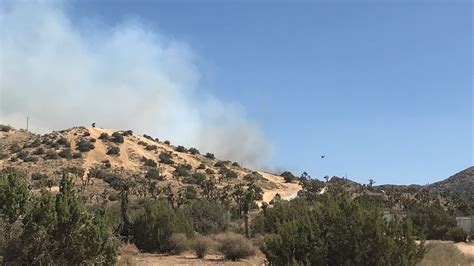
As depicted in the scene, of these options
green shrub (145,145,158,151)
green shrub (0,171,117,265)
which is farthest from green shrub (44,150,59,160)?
green shrub (0,171,117,265)

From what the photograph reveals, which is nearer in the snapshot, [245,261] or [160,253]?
[245,261]

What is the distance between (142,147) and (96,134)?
295 inches

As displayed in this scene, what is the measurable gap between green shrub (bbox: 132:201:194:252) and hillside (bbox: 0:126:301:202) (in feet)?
99.4

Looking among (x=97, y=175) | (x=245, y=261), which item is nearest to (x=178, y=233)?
(x=245, y=261)

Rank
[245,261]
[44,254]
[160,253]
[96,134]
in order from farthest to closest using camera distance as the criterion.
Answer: [96,134], [160,253], [245,261], [44,254]

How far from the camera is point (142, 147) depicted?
293ft

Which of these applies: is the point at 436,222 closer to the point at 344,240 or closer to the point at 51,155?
the point at 344,240

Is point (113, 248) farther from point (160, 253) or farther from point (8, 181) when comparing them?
point (160, 253)

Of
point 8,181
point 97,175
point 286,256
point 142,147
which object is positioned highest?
point 142,147

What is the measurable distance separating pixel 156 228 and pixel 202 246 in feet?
11.3

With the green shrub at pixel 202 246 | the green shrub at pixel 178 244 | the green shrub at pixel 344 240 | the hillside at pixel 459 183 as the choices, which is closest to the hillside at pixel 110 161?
the green shrub at pixel 178 244

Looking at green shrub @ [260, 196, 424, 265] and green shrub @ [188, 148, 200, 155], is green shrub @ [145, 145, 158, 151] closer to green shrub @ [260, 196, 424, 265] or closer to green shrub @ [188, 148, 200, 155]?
green shrub @ [188, 148, 200, 155]

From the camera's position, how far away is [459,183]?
387 feet

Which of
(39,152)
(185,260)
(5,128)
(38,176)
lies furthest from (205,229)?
(5,128)
